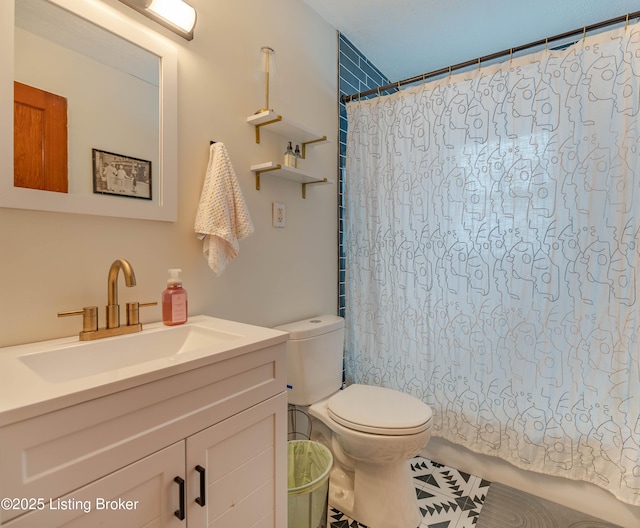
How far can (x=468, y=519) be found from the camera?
1.49m

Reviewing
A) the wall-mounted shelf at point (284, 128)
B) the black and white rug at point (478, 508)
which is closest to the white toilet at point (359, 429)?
the black and white rug at point (478, 508)

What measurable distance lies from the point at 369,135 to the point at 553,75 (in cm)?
87

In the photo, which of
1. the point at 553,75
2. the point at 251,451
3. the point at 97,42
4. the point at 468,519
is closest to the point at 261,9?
the point at 97,42

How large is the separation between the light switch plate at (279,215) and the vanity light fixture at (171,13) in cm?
71

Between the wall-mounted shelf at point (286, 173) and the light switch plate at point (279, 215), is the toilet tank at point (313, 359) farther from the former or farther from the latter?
the wall-mounted shelf at point (286, 173)

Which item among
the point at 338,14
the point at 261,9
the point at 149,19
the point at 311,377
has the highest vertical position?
the point at 338,14

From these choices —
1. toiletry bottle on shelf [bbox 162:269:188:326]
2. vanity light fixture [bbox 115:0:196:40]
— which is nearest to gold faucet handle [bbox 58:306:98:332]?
toiletry bottle on shelf [bbox 162:269:188:326]

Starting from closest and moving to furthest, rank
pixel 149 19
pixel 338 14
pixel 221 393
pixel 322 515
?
pixel 221 393, pixel 149 19, pixel 322 515, pixel 338 14

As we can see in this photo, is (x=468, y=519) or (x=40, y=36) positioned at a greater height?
(x=40, y=36)

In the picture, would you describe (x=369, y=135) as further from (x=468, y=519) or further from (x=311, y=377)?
(x=468, y=519)

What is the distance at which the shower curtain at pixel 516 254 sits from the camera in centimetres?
140

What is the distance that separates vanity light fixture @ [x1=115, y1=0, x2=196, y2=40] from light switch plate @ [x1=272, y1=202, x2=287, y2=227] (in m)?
0.71

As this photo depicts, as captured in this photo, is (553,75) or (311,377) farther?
(311,377)

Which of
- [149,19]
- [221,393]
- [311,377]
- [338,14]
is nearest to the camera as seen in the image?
[221,393]
